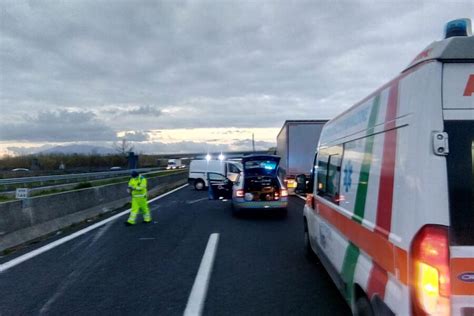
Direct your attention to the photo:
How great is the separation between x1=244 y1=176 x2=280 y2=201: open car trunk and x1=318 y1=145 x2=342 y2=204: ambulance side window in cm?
685

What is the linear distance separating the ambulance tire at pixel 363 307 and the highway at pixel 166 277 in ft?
3.71

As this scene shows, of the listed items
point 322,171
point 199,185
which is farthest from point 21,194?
point 199,185

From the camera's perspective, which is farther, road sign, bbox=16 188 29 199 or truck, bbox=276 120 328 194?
truck, bbox=276 120 328 194

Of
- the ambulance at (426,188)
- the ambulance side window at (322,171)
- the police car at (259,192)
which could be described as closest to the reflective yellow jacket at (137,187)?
the police car at (259,192)

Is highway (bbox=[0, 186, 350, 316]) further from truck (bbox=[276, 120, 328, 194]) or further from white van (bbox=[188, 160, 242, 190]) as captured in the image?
white van (bbox=[188, 160, 242, 190])

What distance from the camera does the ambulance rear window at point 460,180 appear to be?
260 cm

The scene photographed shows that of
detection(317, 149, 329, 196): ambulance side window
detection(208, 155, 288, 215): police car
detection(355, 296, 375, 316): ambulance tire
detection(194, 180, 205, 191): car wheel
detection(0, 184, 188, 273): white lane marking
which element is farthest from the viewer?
detection(194, 180, 205, 191): car wheel

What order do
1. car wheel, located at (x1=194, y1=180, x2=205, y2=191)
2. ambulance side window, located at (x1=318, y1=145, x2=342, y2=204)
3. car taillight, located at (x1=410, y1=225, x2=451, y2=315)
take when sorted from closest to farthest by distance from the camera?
car taillight, located at (x1=410, y1=225, x2=451, y2=315), ambulance side window, located at (x1=318, y1=145, x2=342, y2=204), car wheel, located at (x1=194, y1=180, x2=205, y2=191)

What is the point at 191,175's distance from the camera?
2908 centimetres

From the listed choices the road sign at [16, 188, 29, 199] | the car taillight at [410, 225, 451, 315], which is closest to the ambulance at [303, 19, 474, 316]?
the car taillight at [410, 225, 451, 315]

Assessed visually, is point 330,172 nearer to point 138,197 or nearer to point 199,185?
point 138,197

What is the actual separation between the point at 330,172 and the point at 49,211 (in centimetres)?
792

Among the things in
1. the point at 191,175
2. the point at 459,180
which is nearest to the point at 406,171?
the point at 459,180

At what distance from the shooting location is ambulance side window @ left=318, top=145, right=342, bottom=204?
5.01 m
